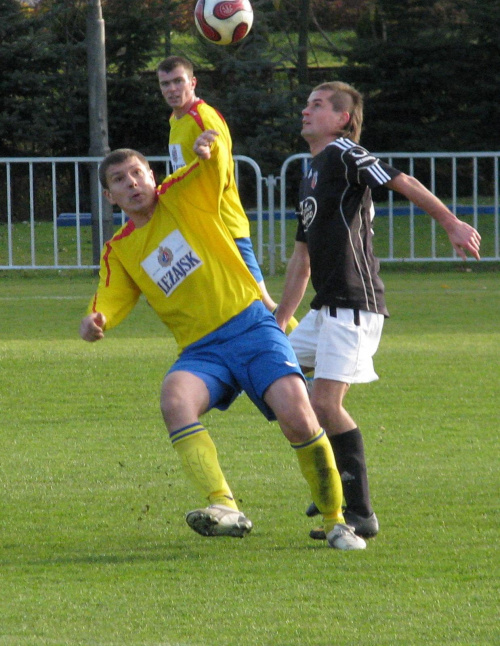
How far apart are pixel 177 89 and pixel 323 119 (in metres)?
3.07

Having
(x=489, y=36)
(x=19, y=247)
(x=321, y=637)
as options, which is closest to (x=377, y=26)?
(x=489, y=36)

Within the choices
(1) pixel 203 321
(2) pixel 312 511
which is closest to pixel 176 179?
(1) pixel 203 321

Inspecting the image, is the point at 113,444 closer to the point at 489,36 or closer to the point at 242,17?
the point at 242,17

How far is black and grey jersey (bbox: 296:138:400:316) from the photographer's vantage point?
15.3 ft

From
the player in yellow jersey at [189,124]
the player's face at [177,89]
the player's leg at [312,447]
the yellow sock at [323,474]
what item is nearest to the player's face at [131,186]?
the player's leg at [312,447]

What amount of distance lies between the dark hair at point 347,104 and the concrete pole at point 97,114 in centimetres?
1043

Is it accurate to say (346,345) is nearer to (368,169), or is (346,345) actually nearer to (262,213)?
(368,169)

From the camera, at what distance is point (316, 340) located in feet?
16.6

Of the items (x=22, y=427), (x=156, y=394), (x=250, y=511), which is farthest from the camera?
(x=156, y=394)

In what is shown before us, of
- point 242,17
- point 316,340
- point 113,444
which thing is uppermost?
point 242,17

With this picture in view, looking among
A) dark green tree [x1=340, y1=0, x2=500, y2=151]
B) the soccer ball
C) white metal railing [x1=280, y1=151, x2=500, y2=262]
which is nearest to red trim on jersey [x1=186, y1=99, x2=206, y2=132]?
the soccer ball

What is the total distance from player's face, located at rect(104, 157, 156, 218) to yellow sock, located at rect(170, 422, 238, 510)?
37.9 inches

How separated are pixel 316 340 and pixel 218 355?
621 millimetres

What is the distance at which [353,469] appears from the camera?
4.71 meters
